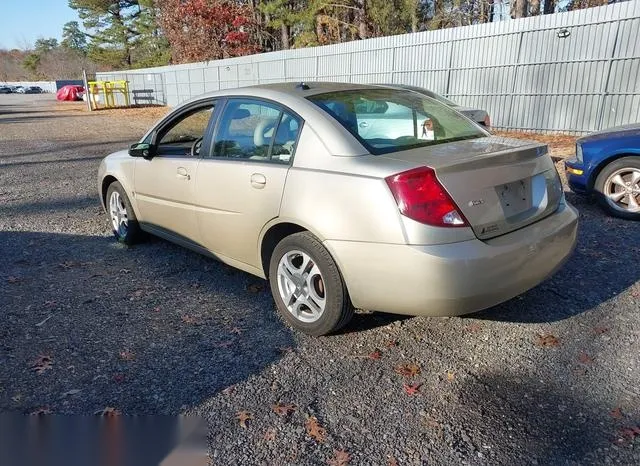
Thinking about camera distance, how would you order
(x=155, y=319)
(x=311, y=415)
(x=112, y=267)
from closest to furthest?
(x=311, y=415)
(x=155, y=319)
(x=112, y=267)

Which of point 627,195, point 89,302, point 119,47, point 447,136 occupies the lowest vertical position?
point 89,302

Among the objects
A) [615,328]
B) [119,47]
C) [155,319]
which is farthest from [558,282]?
[119,47]

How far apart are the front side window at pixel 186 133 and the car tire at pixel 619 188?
4357mm

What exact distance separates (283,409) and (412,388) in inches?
27.8

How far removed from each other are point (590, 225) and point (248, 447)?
456 cm

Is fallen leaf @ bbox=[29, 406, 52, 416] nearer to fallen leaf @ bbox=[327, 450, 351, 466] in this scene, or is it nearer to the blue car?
fallen leaf @ bbox=[327, 450, 351, 466]

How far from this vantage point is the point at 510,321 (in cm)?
329

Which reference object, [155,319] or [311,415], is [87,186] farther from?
[311,415]

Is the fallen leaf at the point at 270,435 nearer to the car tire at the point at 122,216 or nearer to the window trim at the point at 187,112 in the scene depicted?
the window trim at the point at 187,112

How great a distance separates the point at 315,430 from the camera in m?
2.33

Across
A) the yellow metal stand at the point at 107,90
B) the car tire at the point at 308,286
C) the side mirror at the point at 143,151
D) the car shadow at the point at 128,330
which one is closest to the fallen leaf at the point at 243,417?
the car shadow at the point at 128,330

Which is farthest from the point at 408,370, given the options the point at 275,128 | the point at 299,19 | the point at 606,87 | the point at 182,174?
the point at 299,19

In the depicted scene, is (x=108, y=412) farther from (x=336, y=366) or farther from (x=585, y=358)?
(x=585, y=358)

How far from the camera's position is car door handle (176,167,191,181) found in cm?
390
